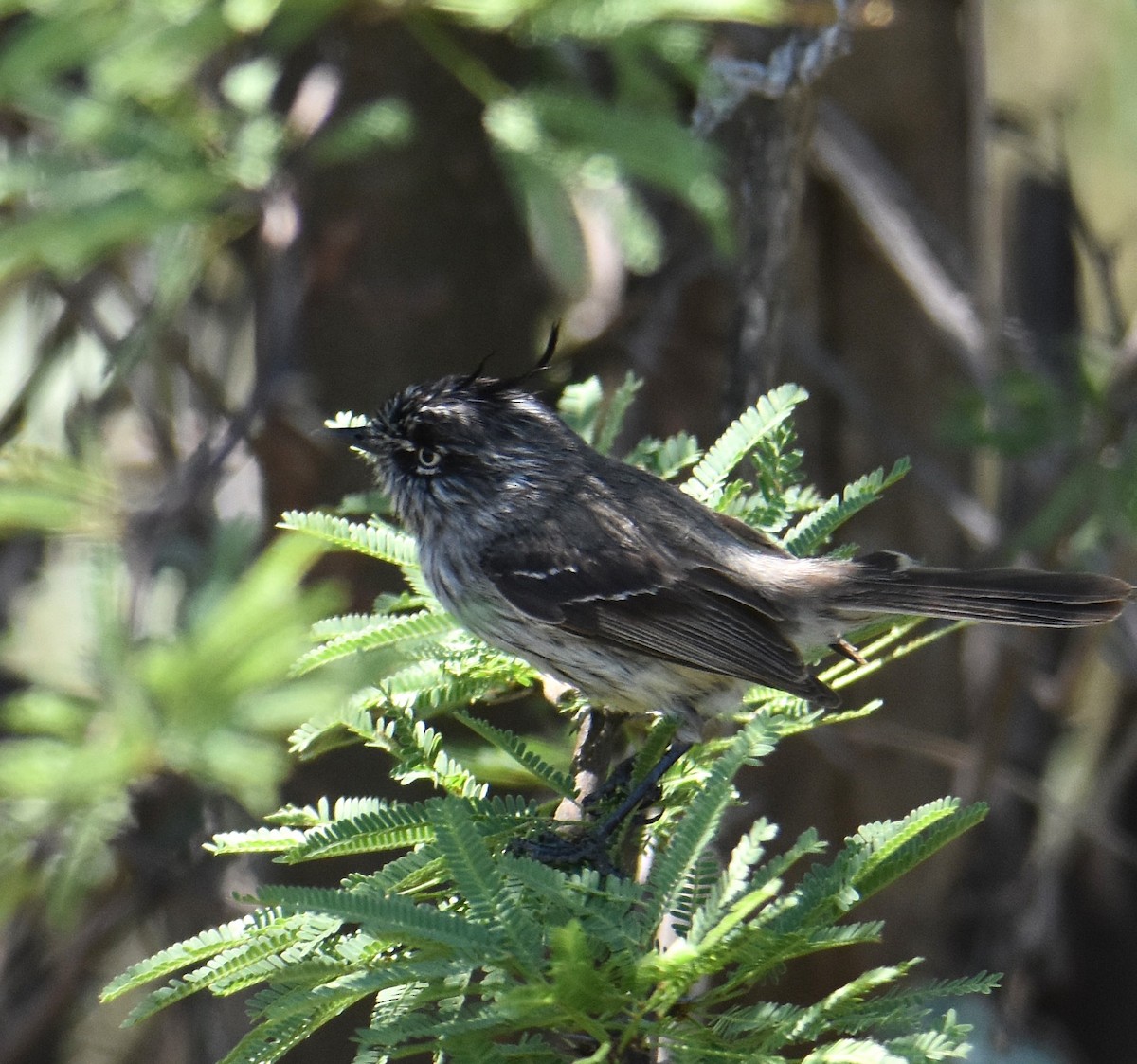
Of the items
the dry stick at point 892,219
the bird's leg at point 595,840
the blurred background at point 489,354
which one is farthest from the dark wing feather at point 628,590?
the dry stick at point 892,219

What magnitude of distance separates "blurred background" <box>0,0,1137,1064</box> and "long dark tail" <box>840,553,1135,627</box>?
0.73m

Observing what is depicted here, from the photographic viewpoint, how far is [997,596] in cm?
342

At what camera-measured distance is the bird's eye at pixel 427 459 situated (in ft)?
12.6

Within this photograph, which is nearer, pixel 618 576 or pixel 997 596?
pixel 997 596

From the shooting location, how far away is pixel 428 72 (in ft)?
16.7

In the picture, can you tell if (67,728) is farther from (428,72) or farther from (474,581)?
(428,72)

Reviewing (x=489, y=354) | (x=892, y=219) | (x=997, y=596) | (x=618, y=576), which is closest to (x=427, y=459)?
(x=489, y=354)

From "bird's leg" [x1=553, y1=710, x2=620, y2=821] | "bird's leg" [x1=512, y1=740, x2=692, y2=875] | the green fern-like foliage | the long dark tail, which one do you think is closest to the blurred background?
"bird's leg" [x1=553, y1=710, x2=620, y2=821]

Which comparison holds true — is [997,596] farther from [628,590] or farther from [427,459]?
[427,459]

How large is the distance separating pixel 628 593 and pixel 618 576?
2.3 inches

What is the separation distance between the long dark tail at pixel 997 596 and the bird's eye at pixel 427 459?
1168mm

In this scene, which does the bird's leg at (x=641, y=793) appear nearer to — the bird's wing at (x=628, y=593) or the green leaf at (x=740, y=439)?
the bird's wing at (x=628, y=593)

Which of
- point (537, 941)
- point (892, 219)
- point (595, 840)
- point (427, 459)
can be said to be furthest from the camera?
point (892, 219)

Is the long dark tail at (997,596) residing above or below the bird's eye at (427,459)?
below
